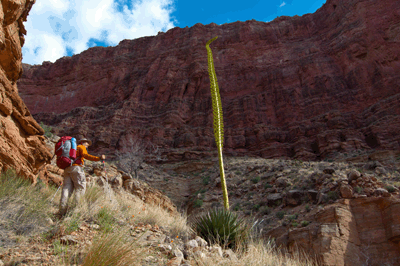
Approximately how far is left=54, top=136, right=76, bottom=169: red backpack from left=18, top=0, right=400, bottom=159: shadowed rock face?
24727 millimetres

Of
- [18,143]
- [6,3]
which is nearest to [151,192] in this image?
[18,143]

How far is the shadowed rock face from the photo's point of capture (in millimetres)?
31156

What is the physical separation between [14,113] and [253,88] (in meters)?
38.8

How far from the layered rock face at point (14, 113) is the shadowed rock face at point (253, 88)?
78.9ft

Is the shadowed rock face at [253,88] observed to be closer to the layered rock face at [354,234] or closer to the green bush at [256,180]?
the green bush at [256,180]

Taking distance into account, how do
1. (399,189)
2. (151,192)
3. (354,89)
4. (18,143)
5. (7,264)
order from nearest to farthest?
1. (7,264)
2. (18,143)
3. (399,189)
4. (151,192)
5. (354,89)

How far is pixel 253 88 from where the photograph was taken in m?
41.9

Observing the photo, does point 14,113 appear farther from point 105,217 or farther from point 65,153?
point 105,217

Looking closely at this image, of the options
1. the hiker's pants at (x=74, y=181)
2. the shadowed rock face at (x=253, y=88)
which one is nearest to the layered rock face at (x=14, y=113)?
the hiker's pants at (x=74, y=181)

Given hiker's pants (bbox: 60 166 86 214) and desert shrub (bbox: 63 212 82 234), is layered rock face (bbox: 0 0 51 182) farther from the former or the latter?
desert shrub (bbox: 63 212 82 234)

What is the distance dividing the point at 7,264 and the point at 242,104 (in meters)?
37.5

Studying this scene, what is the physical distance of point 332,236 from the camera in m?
7.84

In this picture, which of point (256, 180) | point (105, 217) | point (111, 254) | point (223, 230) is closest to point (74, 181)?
point (105, 217)

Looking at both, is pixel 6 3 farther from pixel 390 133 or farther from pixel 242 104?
pixel 242 104
